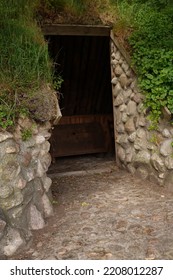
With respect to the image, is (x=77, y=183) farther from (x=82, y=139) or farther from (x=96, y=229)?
(x=82, y=139)

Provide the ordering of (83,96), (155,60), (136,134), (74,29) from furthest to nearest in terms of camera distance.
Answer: (83,96) < (74,29) < (136,134) < (155,60)

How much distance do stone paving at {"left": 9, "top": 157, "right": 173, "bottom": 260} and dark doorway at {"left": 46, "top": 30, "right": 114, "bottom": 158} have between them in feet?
8.03

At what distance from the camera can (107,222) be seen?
3.46 metres

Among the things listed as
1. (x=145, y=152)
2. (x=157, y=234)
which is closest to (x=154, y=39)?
(x=145, y=152)

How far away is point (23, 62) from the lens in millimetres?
3502

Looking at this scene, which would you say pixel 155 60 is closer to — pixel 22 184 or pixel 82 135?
pixel 22 184

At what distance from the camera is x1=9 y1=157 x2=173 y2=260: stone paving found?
2906 millimetres

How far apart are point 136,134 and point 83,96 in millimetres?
3065

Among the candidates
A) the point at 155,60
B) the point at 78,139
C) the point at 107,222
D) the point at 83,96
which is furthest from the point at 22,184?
the point at 83,96

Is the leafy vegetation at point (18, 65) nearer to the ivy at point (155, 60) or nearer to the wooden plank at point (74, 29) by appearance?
the wooden plank at point (74, 29)

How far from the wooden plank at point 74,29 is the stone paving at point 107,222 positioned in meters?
2.26

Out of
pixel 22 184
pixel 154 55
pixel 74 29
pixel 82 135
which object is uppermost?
pixel 74 29

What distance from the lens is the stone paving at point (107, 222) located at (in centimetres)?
291

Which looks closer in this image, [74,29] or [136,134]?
[136,134]
